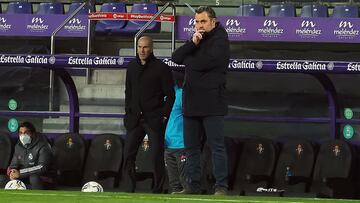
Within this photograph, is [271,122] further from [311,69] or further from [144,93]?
[144,93]

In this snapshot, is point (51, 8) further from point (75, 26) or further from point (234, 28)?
point (234, 28)

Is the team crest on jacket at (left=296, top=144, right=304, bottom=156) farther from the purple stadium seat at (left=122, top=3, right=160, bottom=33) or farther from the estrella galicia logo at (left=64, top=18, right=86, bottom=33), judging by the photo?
the estrella galicia logo at (left=64, top=18, right=86, bottom=33)

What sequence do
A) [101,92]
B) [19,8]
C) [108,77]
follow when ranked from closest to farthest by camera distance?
1. [101,92]
2. [108,77]
3. [19,8]

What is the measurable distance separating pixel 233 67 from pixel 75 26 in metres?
6.54

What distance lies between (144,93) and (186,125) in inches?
57.2

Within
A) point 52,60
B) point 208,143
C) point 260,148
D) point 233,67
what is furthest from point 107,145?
point 208,143

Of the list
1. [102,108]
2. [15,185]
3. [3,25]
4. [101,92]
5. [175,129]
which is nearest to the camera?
[175,129]

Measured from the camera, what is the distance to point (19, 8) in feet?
59.3

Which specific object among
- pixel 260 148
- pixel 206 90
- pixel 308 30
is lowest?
pixel 260 148

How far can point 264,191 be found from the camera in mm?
10477

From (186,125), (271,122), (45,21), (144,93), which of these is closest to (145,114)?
(144,93)

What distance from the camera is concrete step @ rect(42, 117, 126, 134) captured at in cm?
1228

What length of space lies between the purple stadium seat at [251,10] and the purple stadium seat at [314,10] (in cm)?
82

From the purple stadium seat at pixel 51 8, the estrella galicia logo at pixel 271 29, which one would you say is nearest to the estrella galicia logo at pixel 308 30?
the estrella galicia logo at pixel 271 29
